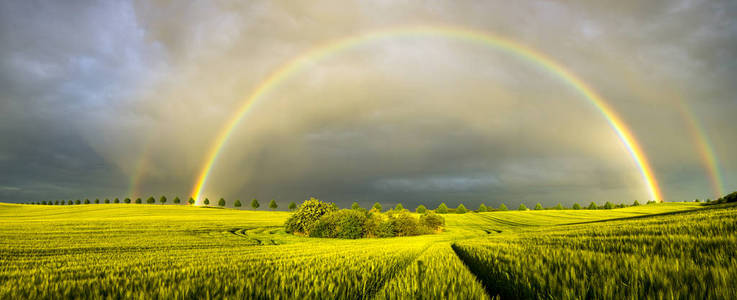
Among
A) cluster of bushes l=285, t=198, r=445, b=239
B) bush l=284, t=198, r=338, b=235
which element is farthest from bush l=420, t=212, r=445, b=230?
bush l=284, t=198, r=338, b=235

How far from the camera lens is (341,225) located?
2184 inches

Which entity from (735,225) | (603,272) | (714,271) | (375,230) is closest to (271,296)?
(603,272)

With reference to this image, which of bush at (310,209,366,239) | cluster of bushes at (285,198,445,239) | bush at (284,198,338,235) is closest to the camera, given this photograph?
bush at (310,209,366,239)

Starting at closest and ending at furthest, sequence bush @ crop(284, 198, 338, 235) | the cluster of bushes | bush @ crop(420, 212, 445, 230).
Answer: the cluster of bushes
bush @ crop(284, 198, 338, 235)
bush @ crop(420, 212, 445, 230)

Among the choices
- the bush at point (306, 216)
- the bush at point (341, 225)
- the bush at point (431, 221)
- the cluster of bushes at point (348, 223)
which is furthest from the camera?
the bush at point (431, 221)

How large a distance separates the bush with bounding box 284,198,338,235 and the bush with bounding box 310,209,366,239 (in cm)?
243

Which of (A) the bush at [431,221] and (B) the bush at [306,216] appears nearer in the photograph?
(B) the bush at [306,216]

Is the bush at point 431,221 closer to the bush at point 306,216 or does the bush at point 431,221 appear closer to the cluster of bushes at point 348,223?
the cluster of bushes at point 348,223

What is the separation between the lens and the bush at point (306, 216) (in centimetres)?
5856

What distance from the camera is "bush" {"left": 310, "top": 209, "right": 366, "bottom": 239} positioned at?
180 feet

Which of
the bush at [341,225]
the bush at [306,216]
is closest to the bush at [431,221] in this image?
the bush at [341,225]

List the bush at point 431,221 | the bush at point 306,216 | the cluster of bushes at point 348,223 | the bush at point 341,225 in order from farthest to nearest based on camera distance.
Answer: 1. the bush at point 431,221
2. the bush at point 306,216
3. the cluster of bushes at point 348,223
4. the bush at point 341,225

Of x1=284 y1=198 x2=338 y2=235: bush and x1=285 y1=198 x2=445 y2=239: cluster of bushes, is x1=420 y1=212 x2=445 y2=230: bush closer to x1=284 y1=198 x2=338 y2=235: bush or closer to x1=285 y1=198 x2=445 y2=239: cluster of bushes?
x1=285 y1=198 x2=445 y2=239: cluster of bushes

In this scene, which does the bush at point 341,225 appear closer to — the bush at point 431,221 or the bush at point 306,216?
the bush at point 306,216
